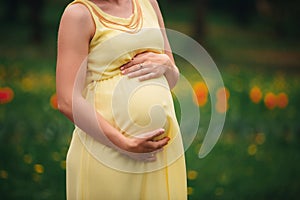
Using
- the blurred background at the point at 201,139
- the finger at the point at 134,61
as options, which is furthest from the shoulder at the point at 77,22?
the blurred background at the point at 201,139

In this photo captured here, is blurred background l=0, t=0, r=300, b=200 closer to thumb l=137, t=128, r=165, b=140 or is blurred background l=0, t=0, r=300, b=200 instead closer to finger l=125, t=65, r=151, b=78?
finger l=125, t=65, r=151, b=78

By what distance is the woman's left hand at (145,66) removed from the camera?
2109mm

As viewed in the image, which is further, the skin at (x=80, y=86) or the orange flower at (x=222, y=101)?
the orange flower at (x=222, y=101)

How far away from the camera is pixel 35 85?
6.25 m

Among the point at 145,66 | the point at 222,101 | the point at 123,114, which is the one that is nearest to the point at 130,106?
the point at 123,114

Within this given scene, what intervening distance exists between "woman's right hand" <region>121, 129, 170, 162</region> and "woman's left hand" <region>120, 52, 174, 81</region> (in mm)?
195

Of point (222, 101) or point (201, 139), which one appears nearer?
point (222, 101)

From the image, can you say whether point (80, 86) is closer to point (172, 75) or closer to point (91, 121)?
point (91, 121)

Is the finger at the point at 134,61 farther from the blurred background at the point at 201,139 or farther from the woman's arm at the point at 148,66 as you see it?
the blurred background at the point at 201,139

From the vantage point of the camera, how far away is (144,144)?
2008 mm

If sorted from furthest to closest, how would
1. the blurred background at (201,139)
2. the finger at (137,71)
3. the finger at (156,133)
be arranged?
1. the blurred background at (201,139)
2. the finger at (137,71)
3. the finger at (156,133)

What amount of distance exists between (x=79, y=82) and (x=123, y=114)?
0.54 ft

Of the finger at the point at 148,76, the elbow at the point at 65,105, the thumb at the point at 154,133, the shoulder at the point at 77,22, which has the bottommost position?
the thumb at the point at 154,133

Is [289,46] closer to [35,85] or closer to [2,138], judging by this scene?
[35,85]
